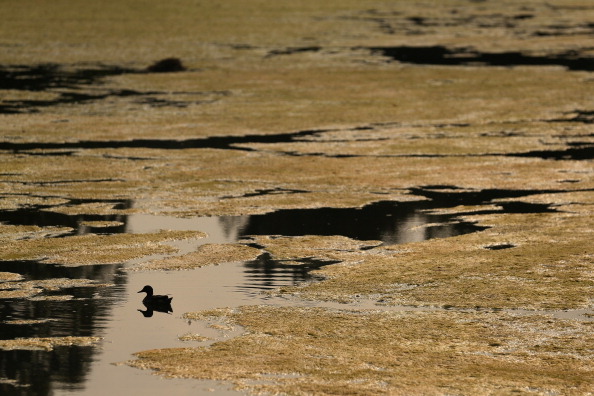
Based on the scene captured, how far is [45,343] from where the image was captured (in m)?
14.3

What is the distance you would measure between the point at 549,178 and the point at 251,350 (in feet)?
46.2

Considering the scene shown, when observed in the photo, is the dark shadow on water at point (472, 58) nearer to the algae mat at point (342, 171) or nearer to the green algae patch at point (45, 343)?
the algae mat at point (342, 171)

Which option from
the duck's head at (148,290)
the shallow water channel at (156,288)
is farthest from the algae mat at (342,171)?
the duck's head at (148,290)

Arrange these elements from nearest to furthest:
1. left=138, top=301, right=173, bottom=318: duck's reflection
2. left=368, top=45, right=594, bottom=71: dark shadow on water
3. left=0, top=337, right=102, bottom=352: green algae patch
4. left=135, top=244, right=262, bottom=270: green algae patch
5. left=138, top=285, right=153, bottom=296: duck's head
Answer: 1. left=0, top=337, right=102, bottom=352: green algae patch
2. left=138, top=301, right=173, bottom=318: duck's reflection
3. left=138, top=285, right=153, bottom=296: duck's head
4. left=135, top=244, right=262, bottom=270: green algae patch
5. left=368, top=45, right=594, bottom=71: dark shadow on water

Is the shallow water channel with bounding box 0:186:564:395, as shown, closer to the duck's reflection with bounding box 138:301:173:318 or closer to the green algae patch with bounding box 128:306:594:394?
the duck's reflection with bounding box 138:301:173:318

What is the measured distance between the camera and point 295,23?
75438mm

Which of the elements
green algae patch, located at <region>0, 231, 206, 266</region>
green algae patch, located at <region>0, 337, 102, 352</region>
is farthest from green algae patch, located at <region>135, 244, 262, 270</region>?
green algae patch, located at <region>0, 337, 102, 352</region>

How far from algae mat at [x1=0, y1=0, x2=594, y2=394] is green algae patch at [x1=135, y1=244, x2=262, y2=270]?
0.24 feet

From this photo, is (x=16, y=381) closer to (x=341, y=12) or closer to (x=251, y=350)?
(x=251, y=350)

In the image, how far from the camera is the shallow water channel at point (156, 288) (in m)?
13.2

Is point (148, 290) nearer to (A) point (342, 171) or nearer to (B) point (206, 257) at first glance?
(B) point (206, 257)

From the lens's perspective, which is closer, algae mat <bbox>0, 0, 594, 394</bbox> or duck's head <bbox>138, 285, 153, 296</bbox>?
algae mat <bbox>0, 0, 594, 394</bbox>

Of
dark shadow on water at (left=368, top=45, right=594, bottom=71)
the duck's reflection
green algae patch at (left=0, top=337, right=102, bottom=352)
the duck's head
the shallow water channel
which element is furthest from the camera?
dark shadow on water at (left=368, top=45, right=594, bottom=71)

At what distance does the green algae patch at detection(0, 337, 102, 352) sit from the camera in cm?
1412
